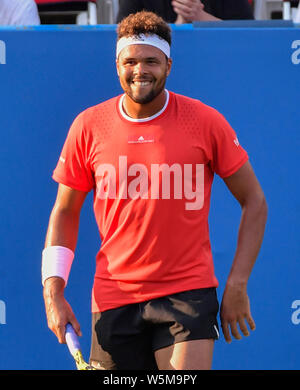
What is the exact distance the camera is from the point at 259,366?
4.29m

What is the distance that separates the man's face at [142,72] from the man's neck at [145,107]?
0.13 ft

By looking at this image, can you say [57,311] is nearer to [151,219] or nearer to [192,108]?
[151,219]

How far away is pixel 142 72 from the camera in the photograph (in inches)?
134

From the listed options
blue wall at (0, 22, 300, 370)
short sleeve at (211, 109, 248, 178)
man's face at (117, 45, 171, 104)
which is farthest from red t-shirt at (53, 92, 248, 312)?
blue wall at (0, 22, 300, 370)

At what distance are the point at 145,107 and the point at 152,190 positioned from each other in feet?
1.21

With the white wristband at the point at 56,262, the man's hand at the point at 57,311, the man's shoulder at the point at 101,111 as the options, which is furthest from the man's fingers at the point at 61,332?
the man's shoulder at the point at 101,111

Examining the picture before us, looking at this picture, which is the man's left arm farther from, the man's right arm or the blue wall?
the blue wall

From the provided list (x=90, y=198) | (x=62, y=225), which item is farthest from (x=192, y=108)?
(x=90, y=198)

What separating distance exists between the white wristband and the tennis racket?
239 mm

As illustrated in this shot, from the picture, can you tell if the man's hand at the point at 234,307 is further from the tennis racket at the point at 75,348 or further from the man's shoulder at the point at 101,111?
the man's shoulder at the point at 101,111

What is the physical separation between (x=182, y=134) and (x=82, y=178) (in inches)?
18.5

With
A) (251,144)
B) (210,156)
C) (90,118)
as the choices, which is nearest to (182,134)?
(210,156)

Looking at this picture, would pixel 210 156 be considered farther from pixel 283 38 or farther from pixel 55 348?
pixel 55 348

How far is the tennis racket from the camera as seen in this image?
3.23 m
